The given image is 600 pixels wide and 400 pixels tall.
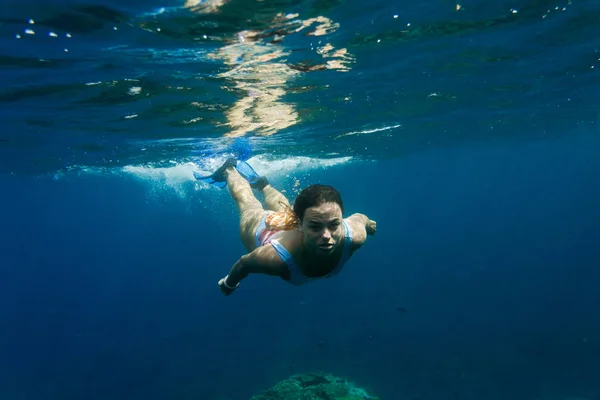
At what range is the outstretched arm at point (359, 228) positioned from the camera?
6.29m

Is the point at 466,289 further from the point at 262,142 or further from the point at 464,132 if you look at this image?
the point at 262,142

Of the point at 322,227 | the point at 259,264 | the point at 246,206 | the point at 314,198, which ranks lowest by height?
the point at 246,206

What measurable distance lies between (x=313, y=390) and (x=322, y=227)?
9313 mm

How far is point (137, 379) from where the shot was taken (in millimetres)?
27062

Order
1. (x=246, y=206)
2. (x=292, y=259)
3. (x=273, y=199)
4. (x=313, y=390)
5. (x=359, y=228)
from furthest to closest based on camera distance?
(x=313, y=390), (x=273, y=199), (x=246, y=206), (x=359, y=228), (x=292, y=259)

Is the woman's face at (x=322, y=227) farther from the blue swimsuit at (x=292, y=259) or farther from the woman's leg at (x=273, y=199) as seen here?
the woman's leg at (x=273, y=199)

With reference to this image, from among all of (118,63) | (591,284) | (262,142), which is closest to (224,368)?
(262,142)

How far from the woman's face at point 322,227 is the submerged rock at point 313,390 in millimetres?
8146

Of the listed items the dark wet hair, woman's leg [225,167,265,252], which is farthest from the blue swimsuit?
woman's leg [225,167,265,252]

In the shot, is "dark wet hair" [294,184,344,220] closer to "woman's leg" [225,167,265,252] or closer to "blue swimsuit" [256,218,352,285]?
"blue swimsuit" [256,218,352,285]

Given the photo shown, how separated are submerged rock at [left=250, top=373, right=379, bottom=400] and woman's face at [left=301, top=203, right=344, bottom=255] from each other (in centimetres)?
815

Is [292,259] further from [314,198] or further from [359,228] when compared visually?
[359,228]

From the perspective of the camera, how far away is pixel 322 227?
204 inches

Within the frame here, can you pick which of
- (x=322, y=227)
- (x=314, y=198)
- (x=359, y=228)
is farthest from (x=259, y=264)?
(x=359, y=228)
